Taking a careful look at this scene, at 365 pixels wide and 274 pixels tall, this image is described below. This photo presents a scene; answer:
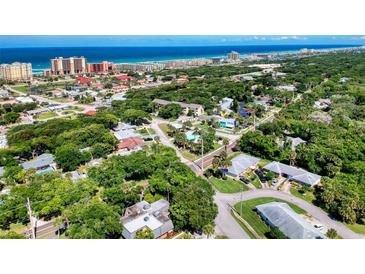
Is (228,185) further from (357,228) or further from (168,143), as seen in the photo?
(168,143)

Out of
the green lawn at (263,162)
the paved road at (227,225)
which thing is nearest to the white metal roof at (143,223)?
the paved road at (227,225)

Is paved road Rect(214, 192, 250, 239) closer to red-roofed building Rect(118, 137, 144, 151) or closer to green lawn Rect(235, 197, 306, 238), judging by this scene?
green lawn Rect(235, 197, 306, 238)

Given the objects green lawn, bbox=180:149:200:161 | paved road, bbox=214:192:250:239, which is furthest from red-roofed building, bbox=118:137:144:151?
paved road, bbox=214:192:250:239

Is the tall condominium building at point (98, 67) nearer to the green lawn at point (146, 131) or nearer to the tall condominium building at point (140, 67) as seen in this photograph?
the tall condominium building at point (140, 67)

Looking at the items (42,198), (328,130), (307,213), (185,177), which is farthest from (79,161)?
(328,130)

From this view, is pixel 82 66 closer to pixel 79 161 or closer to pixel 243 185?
pixel 79 161

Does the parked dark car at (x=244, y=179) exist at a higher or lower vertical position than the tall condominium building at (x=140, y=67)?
lower
